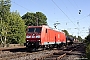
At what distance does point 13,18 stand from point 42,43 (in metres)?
34.5

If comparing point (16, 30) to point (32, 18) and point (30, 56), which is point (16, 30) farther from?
point (32, 18)

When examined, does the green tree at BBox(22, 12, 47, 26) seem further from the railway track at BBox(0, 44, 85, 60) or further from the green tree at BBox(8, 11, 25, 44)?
the railway track at BBox(0, 44, 85, 60)

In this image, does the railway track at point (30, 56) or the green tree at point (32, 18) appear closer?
the railway track at point (30, 56)

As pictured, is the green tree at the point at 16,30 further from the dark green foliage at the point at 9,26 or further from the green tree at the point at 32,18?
the green tree at the point at 32,18

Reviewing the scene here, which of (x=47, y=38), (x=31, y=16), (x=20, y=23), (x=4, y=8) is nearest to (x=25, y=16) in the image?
(x=31, y=16)

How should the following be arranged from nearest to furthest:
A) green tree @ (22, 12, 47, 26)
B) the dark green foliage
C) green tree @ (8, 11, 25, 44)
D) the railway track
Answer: the railway track
the dark green foliage
green tree @ (8, 11, 25, 44)
green tree @ (22, 12, 47, 26)

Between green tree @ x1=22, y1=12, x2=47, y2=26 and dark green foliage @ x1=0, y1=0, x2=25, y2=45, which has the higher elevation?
green tree @ x1=22, y1=12, x2=47, y2=26

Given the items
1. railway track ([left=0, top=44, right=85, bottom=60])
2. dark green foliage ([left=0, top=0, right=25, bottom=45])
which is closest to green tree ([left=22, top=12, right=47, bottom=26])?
dark green foliage ([left=0, top=0, right=25, bottom=45])

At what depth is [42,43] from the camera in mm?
27672

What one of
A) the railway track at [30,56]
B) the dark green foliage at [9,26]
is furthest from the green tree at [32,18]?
the railway track at [30,56]

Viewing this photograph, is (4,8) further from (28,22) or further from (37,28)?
(28,22)

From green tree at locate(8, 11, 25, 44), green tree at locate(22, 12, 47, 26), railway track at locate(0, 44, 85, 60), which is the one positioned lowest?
railway track at locate(0, 44, 85, 60)

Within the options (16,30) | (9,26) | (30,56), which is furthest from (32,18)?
(30,56)

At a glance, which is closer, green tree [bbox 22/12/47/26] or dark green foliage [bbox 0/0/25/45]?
dark green foliage [bbox 0/0/25/45]
